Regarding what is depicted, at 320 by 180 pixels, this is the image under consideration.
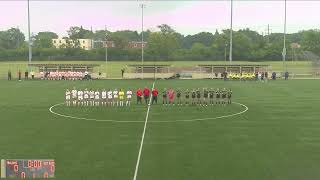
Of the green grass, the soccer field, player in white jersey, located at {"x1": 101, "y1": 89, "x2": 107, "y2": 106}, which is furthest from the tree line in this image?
the soccer field

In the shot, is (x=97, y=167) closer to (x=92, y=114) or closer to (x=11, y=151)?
(x=11, y=151)

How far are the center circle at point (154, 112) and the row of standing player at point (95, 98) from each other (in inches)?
42.0

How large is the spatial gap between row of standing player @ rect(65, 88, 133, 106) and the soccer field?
4.08ft

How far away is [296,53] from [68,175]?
395ft

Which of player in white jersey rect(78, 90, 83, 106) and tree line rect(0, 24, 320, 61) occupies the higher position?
tree line rect(0, 24, 320, 61)

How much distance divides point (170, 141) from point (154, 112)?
10.0 meters

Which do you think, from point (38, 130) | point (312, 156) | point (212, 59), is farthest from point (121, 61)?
point (312, 156)

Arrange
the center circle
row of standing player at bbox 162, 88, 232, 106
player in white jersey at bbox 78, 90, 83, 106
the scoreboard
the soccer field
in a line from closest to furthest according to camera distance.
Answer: the scoreboard, the soccer field, the center circle, player in white jersey at bbox 78, 90, 83, 106, row of standing player at bbox 162, 88, 232, 106

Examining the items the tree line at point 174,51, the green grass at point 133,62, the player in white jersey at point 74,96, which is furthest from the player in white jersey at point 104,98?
the tree line at point 174,51

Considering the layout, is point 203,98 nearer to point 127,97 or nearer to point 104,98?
point 127,97

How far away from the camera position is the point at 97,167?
17.1m

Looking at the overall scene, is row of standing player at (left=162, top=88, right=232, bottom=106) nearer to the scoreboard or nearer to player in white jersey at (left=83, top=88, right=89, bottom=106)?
player in white jersey at (left=83, top=88, right=89, bottom=106)

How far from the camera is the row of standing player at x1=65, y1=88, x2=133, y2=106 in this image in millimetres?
34906

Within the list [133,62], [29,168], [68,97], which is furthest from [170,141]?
[133,62]
